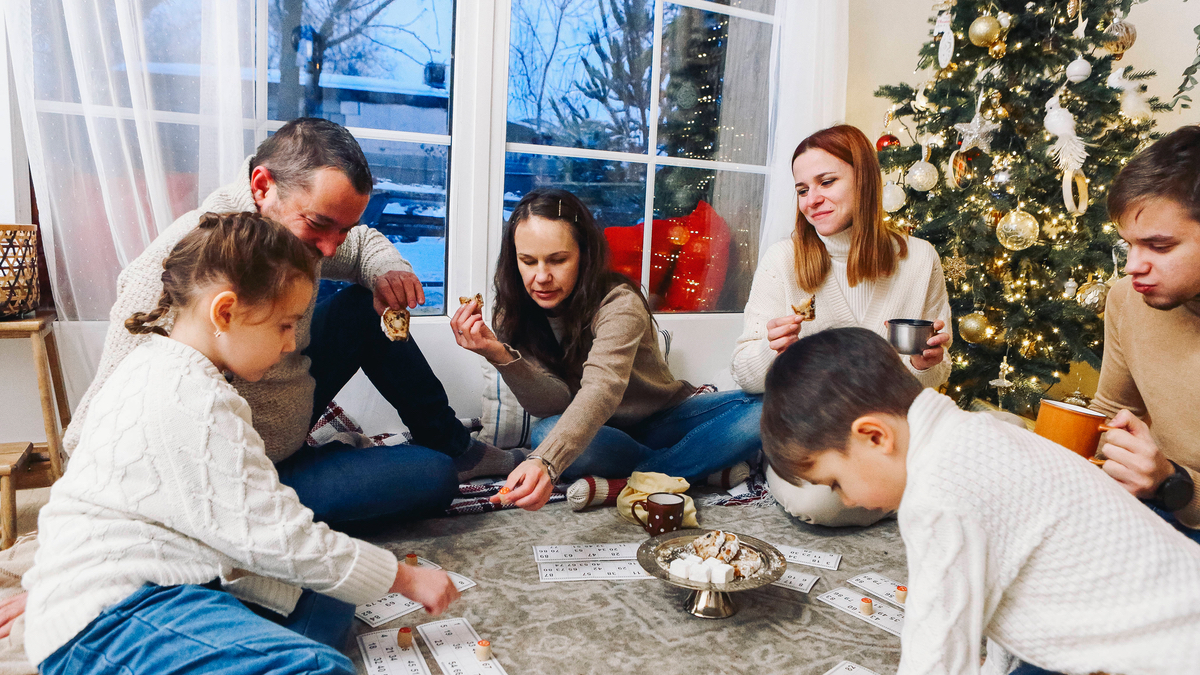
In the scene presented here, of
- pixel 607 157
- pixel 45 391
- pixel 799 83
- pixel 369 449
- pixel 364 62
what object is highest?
pixel 799 83

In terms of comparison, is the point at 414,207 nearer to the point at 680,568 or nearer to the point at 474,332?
the point at 474,332

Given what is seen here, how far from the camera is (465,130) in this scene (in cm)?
293

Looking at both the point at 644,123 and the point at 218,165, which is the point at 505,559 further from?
the point at 644,123

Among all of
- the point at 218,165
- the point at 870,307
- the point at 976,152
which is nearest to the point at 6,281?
the point at 218,165

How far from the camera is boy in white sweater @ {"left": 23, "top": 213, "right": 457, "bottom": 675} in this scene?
1085mm

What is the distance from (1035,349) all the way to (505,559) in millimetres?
2194

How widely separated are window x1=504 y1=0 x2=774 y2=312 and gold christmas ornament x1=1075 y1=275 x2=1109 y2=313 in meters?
1.35

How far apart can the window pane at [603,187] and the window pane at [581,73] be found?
0.08 metres

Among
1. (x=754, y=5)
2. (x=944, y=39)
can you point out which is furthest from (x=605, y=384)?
(x=754, y=5)

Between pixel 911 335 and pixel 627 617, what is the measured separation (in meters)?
0.98

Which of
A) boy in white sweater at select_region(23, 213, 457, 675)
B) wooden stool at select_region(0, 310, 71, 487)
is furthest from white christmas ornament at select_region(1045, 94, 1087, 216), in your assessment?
wooden stool at select_region(0, 310, 71, 487)

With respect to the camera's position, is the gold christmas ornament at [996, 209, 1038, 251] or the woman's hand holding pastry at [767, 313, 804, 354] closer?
the woman's hand holding pastry at [767, 313, 804, 354]

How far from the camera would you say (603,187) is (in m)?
3.25

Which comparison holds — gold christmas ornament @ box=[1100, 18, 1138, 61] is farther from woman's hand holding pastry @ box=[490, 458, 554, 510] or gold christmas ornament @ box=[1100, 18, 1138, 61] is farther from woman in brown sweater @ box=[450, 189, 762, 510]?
woman's hand holding pastry @ box=[490, 458, 554, 510]
